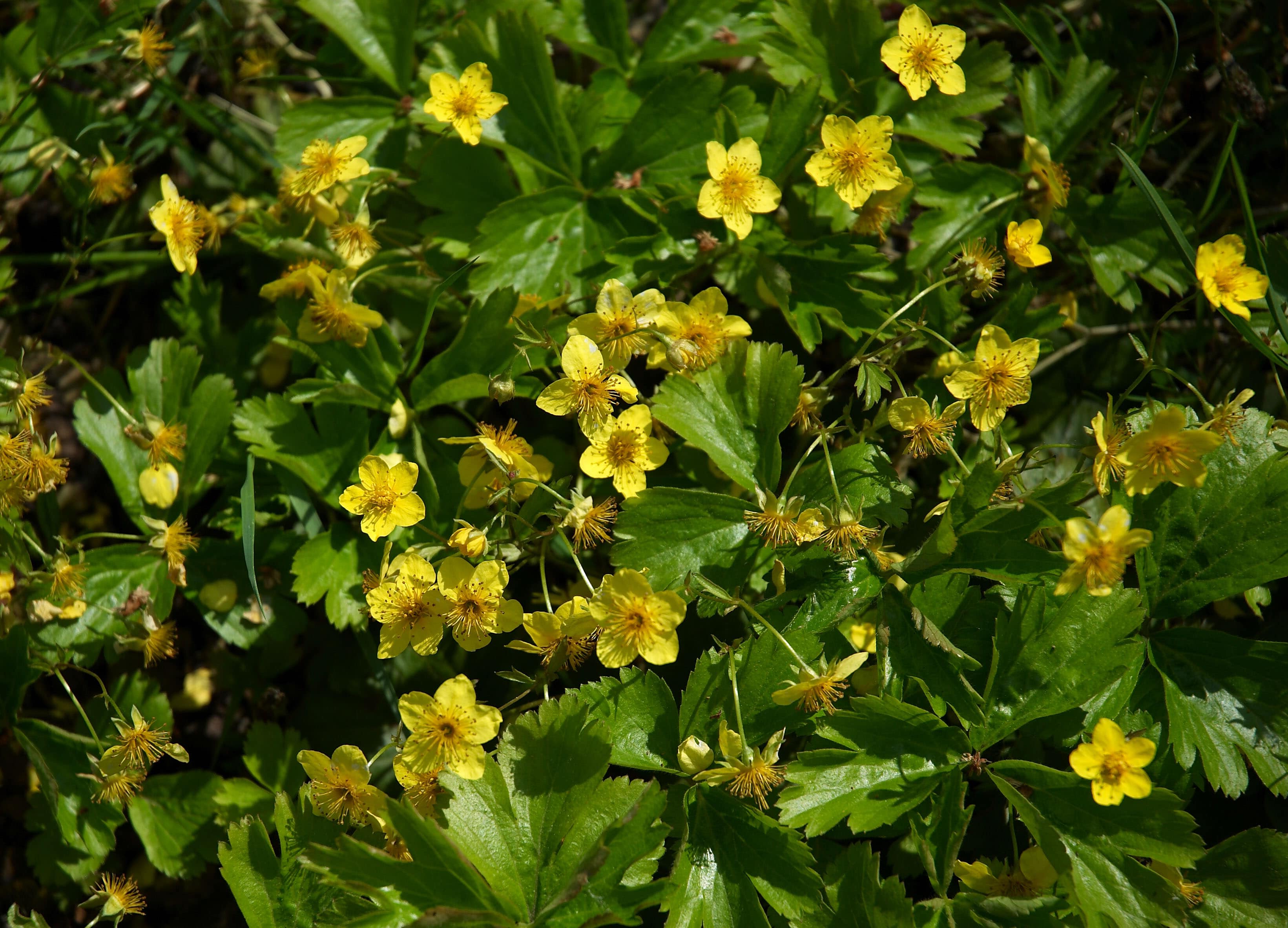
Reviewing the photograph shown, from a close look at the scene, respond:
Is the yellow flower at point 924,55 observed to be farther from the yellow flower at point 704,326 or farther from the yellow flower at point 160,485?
the yellow flower at point 160,485

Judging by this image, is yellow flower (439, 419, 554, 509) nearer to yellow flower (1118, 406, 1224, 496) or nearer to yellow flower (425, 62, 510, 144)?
yellow flower (425, 62, 510, 144)

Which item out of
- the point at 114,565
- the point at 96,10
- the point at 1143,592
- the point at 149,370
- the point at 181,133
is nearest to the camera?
the point at 1143,592

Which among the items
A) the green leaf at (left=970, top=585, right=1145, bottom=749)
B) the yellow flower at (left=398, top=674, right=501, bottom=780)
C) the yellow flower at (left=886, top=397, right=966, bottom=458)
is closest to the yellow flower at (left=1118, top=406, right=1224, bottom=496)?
the green leaf at (left=970, top=585, right=1145, bottom=749)

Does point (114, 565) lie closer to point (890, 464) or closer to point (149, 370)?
point (149, 370)

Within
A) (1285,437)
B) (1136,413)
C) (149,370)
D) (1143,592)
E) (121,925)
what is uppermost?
(149,370)

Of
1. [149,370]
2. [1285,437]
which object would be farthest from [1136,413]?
[149,370]

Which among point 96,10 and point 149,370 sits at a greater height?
point 96,10

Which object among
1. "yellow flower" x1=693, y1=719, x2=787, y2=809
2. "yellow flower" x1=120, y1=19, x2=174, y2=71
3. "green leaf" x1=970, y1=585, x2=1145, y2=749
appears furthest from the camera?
"yellow flower" x1=120, y1=19, x2=174, y2=71
